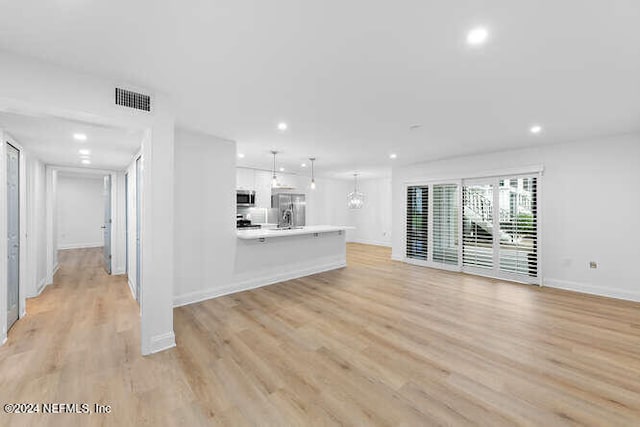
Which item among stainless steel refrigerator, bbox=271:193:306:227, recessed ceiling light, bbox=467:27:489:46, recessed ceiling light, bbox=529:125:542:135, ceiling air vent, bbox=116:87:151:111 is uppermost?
recessed ceiling light, bbox=529:125:542:135

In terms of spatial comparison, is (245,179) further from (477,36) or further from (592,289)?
(592,289)

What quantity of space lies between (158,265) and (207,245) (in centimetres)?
160

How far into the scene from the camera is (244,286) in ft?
15.0

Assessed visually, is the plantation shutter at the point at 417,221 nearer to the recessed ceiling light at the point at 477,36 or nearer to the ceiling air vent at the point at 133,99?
the recessed ceiling light at the point at 477,36

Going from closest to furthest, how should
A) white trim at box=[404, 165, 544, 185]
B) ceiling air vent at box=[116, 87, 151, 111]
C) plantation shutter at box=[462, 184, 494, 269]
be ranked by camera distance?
ceiling air vent at box=[116, 87, 151, 111], white trim at box=[404, 165, 544, 185], plantation shutter at box=[462, 184, 494, 269]

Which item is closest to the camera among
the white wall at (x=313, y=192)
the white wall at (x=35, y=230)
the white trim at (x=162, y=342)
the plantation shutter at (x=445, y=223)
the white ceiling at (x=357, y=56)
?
the white ceiling at (x=357, y=56)

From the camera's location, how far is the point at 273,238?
16.8 feet

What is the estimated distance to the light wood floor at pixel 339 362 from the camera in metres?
1.83

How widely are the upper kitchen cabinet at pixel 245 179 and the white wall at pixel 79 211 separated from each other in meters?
5.34

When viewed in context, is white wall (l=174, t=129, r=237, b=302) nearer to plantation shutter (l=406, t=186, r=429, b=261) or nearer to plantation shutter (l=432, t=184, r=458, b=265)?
plantation shutter (l=406, t=186, r=429, b=261)

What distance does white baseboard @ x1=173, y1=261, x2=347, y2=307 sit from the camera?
3.93m

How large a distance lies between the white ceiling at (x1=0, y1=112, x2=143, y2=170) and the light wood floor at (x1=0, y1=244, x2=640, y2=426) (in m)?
2.26

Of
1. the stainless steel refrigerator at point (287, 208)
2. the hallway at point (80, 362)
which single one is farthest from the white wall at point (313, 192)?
the hallway at point (80, 362)

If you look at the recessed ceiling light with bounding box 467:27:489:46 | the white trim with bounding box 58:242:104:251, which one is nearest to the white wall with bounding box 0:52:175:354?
the recessed ceiling light with bounding box 467:27:489:46
